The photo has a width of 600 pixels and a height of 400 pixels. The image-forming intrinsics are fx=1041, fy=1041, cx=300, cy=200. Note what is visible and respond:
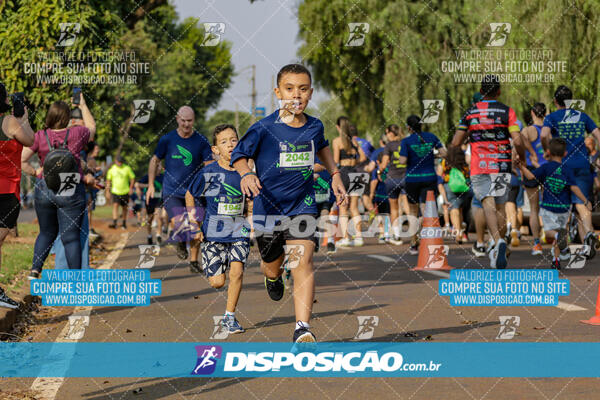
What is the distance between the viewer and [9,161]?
356 inches

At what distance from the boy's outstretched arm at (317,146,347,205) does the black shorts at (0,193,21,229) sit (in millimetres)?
3089

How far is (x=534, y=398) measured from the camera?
5449 millimetres

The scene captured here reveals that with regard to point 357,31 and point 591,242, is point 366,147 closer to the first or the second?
point 357,31

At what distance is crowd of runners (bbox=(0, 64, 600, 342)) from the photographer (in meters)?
7.17

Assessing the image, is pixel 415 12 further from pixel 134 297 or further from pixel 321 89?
pixel 134 297

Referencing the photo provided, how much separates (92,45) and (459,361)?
10.1 metres

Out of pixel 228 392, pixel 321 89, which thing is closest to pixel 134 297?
pixel 228 392

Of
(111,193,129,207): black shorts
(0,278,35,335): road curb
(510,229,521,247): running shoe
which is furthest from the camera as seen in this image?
(111,193,129,207): black shorts

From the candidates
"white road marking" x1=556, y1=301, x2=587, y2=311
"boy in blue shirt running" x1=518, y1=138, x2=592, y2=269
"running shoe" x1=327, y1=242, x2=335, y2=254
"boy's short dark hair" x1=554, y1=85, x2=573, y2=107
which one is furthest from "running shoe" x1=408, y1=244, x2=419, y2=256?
"white road marking" x1=556, y1=301, x2=587, y2=311

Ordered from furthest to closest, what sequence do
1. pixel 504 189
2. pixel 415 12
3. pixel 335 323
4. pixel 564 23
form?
1. pixel 415 12
2. pixel 564 23
3. pixel 504 189
4. pixel 335 323

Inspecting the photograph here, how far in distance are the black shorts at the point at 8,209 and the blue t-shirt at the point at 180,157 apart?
133 inches

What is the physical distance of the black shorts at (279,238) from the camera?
7160mm

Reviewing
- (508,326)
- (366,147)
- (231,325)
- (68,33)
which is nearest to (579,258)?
(508,326)

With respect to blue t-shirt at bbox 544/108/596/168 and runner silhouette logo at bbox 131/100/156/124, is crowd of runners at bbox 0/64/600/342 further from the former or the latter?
runner silhouette logo at bbox 131/100/156/124
